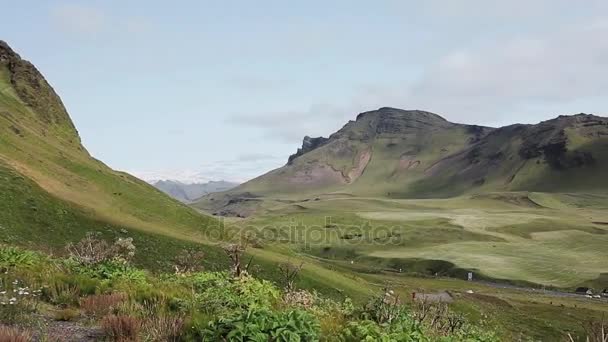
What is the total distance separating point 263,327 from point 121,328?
137 inches

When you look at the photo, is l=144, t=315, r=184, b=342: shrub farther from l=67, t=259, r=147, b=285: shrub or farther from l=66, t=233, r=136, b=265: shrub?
l=66, t=233, r=136, b=265: shrub

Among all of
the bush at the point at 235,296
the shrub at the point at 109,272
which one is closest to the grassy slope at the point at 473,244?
the bush at the point at 235,296

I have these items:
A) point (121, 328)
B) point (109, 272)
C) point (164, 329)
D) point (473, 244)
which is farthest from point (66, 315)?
point (473, 244)

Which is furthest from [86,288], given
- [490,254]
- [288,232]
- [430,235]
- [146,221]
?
[288,232]

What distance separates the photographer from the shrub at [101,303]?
548 inches

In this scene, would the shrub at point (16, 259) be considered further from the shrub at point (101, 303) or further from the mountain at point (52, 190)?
the mountain at point (52, 190)

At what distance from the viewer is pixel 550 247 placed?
140375mm

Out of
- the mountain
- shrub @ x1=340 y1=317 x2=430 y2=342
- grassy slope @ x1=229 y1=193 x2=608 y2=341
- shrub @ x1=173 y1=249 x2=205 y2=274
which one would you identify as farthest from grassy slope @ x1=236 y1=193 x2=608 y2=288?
shrub @ x1=340 y1=317 x2=430 y2=342

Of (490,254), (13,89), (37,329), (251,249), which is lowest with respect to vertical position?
(490,254)

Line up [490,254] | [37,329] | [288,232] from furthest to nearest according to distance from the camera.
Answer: [288,232]
[490,254]
[37,329]

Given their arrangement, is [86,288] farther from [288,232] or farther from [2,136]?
[288,232]

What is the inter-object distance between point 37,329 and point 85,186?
5275 cm

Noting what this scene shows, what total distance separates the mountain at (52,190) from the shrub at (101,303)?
2863cm

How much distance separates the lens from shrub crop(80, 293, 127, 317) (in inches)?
548
